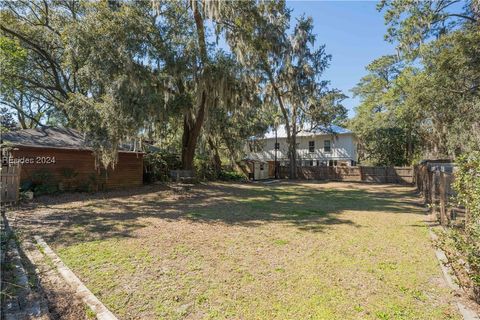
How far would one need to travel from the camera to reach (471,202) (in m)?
3.04

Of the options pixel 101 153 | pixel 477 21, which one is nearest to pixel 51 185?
pixel 101 153

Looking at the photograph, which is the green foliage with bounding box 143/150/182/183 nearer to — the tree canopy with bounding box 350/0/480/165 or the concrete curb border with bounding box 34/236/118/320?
the concrete curb border with bounding box 34/236/118/320

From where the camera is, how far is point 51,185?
10445mm

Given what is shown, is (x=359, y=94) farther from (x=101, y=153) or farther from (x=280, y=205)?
(x=101, y=153)

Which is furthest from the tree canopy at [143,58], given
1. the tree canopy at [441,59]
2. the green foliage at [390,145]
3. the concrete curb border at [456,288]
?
the green foliage at [390,145]

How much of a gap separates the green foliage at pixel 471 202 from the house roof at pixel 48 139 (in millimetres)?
11239

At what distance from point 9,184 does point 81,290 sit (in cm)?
732

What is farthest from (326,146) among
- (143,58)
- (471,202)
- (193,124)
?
(471,202)

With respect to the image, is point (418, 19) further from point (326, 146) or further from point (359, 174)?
point (326, 146)

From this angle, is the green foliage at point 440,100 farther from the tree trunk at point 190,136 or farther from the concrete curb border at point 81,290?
the tree trunk at point 190,136

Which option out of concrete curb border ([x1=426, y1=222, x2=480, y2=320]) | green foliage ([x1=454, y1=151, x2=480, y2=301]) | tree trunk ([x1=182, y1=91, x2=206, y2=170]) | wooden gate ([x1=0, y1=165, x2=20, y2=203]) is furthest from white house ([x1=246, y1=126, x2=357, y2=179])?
green foliage ([x1=454, y1=151, x2=480, y2=301])

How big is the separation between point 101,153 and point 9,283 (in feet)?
28.0

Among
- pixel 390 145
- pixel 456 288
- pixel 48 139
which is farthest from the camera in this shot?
pixel 390 145

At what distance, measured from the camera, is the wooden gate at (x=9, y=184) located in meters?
8.14
